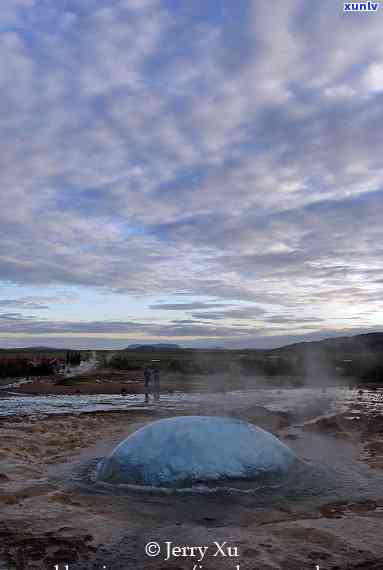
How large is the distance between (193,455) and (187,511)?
1.02m

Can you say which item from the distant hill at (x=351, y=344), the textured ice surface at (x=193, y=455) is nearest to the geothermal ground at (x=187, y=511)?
the textured ice surface at (x=193, y=455)

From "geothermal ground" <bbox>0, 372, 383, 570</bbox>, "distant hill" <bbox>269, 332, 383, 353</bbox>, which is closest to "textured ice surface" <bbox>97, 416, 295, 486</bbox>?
"geothermal ground" <bbox>0, 372, 383, 570</bbox>

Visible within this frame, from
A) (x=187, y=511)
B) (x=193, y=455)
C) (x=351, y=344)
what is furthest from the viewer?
(x=351, y=344)

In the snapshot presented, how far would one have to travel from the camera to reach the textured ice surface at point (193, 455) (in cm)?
770

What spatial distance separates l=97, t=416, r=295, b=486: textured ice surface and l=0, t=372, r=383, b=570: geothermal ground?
226mm

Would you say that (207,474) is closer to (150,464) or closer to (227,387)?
(150,464)

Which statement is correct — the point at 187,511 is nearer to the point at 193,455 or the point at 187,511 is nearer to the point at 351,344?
the point at 193,455

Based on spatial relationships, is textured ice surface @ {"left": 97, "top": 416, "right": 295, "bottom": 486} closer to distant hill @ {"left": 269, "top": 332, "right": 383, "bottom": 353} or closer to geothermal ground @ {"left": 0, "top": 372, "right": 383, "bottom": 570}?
geothermal ground @ {"left": 0, "top": 372, "right": 383, "bottom": 570}

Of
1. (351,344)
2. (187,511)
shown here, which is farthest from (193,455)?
(351,344)

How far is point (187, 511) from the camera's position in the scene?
22.5 feet

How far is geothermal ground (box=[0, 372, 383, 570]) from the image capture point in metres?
5.32

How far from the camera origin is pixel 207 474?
7.64 meters

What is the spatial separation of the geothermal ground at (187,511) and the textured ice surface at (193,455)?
0.23 meters

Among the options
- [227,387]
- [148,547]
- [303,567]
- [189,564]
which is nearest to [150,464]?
[148,547]
